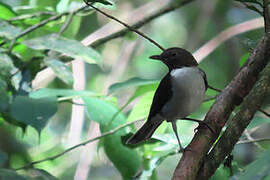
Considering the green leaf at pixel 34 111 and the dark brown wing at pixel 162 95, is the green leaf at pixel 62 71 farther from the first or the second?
the dark brown wing at pixel 162 95

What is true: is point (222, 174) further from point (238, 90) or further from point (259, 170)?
point (259, 170)

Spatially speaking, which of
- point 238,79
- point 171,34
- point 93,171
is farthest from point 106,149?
point 171,34

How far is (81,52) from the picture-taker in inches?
107

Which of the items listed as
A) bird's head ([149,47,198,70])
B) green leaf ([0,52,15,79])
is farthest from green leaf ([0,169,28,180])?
bird's head ([149,47,198,70])

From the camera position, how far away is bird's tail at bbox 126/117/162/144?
2.68 metres

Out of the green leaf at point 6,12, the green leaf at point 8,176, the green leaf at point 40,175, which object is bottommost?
the green leaf at point 6,12

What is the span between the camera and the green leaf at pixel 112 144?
2621 millimetres

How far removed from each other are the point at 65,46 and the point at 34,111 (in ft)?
1.80

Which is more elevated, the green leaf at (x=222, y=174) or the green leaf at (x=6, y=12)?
the green leaf at (x=222, y=174)

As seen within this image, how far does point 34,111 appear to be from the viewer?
2.35 metres

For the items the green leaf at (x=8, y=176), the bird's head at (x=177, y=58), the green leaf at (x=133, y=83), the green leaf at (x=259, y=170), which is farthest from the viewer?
the bird's head at (x=177, y=58)

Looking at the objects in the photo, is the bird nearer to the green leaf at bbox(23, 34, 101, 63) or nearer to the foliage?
the foliage

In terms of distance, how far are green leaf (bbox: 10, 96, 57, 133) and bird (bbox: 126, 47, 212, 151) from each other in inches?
21.4

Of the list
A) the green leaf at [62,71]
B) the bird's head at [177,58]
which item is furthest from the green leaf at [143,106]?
the green leaf at [62,71]
